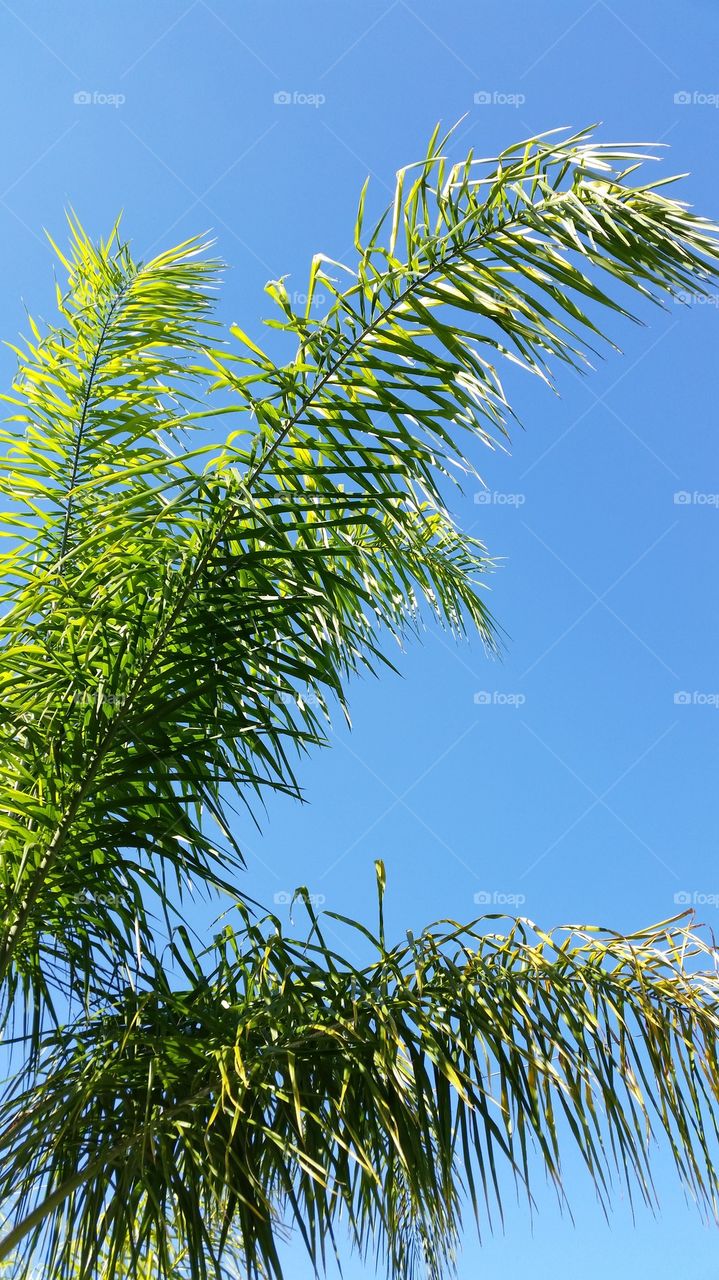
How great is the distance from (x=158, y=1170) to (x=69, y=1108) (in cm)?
21

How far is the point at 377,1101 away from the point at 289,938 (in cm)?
41

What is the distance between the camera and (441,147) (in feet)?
7.72

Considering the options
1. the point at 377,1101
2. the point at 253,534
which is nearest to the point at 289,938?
the point at 377,1101

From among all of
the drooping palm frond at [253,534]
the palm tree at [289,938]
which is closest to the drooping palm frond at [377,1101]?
the palm tree at [289,938]

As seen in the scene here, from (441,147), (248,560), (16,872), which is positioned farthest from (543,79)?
(16,872)

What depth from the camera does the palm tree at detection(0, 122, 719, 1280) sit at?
210cm

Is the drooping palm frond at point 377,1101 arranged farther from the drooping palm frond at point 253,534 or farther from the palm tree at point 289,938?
the drooping palm frond at point 253,534

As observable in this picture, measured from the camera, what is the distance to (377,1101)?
2.04m

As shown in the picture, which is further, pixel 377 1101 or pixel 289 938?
pixel 289 938

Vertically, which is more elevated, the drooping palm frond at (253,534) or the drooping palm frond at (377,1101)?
the drooping palm frond at (253,534)

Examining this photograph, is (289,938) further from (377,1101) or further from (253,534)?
(253,534)

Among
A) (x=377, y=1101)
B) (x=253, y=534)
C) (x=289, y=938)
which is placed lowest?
(x=377, y=1101)

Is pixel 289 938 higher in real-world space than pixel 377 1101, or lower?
higher

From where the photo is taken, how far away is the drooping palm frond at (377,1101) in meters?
2.06
